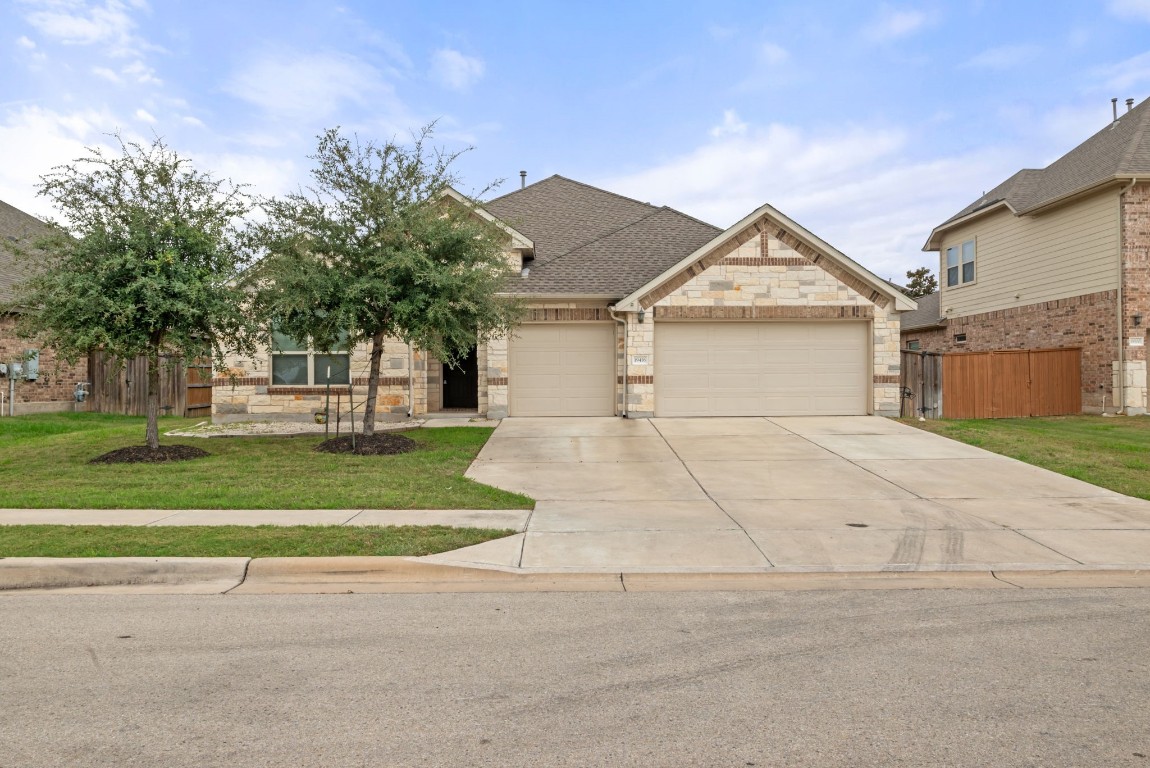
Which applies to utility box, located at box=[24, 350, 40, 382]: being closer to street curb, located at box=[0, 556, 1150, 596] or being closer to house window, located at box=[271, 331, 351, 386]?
house window, located at box=[271, 331, 351, 386]

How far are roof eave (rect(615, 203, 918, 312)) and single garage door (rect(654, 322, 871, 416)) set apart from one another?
3.12 feet

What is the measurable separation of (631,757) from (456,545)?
393 centimetres

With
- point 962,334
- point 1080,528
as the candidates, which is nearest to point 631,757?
point 1080,528

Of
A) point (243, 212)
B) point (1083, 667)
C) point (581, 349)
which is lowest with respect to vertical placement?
point (1083, 667)

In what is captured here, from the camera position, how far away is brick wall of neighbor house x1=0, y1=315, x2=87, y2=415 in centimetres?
2069

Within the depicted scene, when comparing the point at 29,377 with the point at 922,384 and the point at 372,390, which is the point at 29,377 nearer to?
the point at 372,390

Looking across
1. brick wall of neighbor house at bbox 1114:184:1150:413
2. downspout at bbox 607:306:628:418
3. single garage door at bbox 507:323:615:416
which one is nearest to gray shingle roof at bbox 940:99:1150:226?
brick wall of neighbor house at bbox 1114:184:1150:413

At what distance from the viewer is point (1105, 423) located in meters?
17.2

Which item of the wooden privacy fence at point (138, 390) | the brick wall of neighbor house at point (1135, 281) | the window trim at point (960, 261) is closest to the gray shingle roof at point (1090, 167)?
the brick wall of neighbor house at point (1135, 281)

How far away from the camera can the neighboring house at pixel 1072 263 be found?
18.6m

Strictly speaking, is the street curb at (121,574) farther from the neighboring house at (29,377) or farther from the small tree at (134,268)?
the neighboring house at (29,377)

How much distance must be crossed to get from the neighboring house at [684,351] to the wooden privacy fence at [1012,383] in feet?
7.17

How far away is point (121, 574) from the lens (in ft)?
20.1

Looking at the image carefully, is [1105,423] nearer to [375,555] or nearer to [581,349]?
[581,349]
